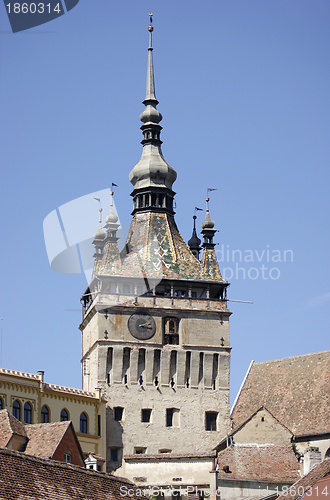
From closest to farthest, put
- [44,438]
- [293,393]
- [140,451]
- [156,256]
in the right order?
[44,438], [140,451], [293,393], [156,256]

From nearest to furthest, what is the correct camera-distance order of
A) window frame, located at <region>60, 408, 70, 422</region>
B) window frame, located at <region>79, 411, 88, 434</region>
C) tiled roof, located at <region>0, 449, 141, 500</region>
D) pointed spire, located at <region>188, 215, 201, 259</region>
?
tiled roof, located at <region>0, 449, 141, 500</region>
window frame, located at <region>60, 408, 70, 422</region>
window frame, located at <region>79, 411, 88, 434</region>
pointed spire, located at <region>188, 215, 201, 259</region>

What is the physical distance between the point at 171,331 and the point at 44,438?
64.3 feet

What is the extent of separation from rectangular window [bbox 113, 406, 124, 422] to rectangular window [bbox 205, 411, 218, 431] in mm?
5396

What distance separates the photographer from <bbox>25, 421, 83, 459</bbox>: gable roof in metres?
43.1

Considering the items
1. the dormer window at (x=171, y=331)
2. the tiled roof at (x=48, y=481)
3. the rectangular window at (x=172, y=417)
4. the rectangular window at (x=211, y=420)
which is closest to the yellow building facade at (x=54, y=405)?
the rectangular window at (x=172, y=417)

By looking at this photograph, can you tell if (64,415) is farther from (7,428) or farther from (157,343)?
A: (7,428)

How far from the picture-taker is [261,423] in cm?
5656

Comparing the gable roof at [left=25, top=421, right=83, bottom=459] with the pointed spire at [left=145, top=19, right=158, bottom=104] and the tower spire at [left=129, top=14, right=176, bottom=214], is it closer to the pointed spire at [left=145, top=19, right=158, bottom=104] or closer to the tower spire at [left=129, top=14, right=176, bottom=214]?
the tower spire at [left=129, top=14, right=176, bottom=214]

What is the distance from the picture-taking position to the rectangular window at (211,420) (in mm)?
61469

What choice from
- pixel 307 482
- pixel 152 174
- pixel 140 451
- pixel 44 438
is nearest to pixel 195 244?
pixel 152 174

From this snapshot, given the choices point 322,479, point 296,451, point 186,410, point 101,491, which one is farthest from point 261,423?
point 101,491

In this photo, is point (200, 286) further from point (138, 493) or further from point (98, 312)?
point (138, 493)

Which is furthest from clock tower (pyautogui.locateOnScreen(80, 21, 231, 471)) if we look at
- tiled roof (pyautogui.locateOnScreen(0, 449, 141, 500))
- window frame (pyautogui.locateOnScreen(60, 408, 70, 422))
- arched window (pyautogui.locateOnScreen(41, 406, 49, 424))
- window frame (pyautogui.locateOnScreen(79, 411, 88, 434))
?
tiled roof (pyautogui.locateOnScreen(0, 449, 141, 500))

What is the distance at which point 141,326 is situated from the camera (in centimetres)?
6206
